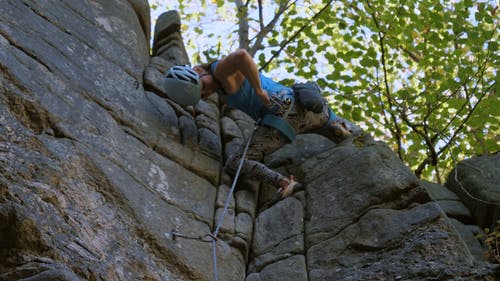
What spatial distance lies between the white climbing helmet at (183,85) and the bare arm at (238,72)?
0.33m

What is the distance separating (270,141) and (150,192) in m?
2.31

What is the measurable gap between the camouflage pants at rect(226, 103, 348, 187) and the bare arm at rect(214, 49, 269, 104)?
1.50 ft

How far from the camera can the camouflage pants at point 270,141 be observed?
7895mm

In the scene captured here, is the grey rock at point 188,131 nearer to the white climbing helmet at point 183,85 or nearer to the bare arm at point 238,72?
the white climbing helmet at point 183,85

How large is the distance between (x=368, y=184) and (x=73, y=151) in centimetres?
316

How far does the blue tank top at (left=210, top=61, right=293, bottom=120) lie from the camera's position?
27.7ft

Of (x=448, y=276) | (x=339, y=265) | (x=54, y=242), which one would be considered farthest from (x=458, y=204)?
(x=54, y=242)

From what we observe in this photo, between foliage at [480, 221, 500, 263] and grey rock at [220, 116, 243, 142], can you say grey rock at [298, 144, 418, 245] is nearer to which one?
foliage at [480, 221, 500, 263]

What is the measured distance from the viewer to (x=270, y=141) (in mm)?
8492

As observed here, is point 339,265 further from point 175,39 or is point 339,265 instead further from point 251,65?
point 175,39

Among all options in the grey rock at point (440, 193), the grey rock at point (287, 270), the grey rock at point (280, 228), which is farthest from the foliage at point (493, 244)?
the grey rock at point (287, 270)

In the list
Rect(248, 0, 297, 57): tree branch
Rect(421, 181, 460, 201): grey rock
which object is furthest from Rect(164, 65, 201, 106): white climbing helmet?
Rect(248, 0, 297, 57): tree branch

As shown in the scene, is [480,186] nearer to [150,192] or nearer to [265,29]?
[150,192]

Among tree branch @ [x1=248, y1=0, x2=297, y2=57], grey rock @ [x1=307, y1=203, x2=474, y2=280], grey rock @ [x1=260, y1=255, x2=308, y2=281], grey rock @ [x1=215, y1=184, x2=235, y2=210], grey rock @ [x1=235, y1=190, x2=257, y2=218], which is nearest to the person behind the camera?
grey rock @ [x1=307, y1=203, x2=474, y2=280]
